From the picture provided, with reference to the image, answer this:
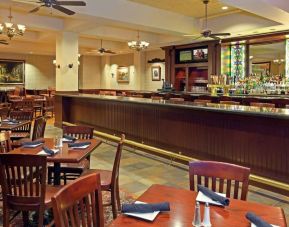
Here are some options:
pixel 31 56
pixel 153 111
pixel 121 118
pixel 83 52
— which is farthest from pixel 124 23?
pixel 31 56

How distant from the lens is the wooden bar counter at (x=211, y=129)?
410 cm

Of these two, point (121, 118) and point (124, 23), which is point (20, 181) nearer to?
point (121, 118)

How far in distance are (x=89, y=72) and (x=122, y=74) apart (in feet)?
8.19

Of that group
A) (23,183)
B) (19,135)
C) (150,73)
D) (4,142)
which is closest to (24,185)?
(23,183)

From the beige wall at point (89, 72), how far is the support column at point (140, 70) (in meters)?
4.19

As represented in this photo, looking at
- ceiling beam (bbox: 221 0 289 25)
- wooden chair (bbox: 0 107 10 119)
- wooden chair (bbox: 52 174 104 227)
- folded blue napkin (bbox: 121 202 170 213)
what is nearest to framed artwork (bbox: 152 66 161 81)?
ceiling beam (bbox: 221 0 289 25)

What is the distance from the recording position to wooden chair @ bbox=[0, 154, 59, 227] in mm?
A: 2547

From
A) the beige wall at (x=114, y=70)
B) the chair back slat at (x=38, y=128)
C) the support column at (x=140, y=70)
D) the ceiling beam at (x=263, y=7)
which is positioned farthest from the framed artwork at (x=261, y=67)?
the chair back slat at (x=38, y=128)

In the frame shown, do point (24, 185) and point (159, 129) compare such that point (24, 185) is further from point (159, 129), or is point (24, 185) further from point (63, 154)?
point (159, 129)

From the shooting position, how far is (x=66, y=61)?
393 inches

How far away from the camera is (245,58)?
436 inches

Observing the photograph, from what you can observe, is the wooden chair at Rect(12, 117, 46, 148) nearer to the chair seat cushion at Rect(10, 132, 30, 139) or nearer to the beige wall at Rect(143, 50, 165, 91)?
the chair seat cushion at Rect(10, 132, 30, 139)

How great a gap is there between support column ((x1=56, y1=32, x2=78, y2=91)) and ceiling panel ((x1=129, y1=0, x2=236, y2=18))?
299cm

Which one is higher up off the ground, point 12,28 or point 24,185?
point 12,28
